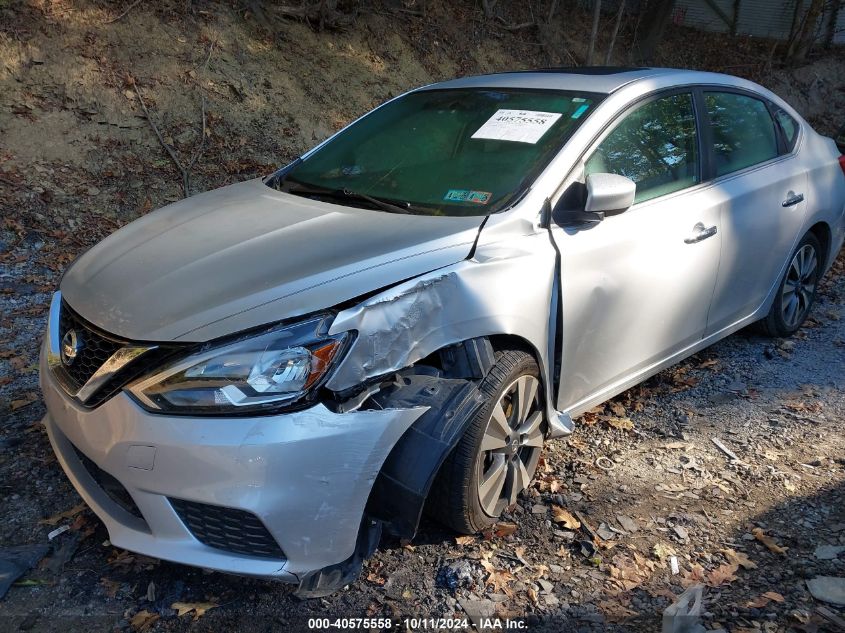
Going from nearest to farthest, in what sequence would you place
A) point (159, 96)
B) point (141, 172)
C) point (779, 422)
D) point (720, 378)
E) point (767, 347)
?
point (779, 422)
point (720, 378)
point (767, 347)
point (141, 172)
point (159, 96)

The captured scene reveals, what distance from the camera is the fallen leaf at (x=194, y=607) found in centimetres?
253

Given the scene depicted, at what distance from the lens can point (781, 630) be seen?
250 centimetres

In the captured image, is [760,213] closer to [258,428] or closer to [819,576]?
[819,576]

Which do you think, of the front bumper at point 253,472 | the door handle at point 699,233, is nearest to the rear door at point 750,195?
the door handle at point 699,233

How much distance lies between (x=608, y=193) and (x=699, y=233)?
88 cm

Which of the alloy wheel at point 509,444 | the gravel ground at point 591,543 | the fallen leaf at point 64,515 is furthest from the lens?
the fallen leaf at point 64,515

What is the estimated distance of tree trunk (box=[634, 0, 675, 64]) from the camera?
12828mm

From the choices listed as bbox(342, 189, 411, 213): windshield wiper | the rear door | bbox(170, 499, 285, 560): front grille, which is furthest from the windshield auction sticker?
bbox(170, 499, 285, 560): front grille

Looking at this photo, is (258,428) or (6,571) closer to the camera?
(258,428)

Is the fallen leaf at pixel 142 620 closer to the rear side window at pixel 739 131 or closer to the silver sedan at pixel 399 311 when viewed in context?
the silver sedan at pixel 399 311

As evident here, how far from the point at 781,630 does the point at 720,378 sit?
2077 mm

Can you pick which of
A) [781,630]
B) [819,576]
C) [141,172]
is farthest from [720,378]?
[141,172]

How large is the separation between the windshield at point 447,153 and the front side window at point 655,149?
20 cm

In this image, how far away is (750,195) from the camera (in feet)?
13.1
